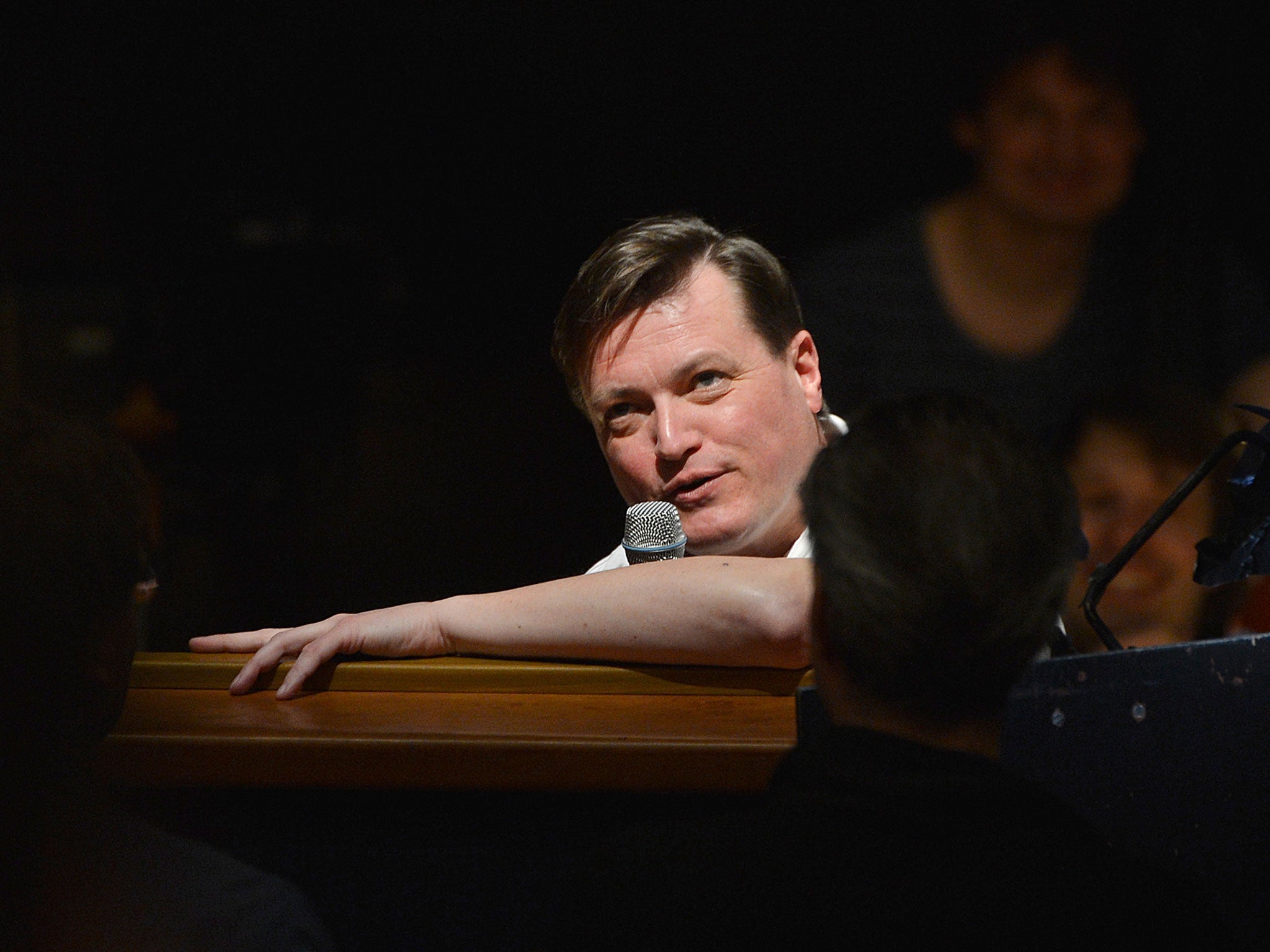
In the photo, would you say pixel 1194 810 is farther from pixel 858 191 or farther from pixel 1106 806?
pixel 858 191

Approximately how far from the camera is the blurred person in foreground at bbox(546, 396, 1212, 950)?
31.7 inches

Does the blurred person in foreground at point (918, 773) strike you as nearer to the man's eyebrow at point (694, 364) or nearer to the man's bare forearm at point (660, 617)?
the man's bare forearm at point (660, 617)

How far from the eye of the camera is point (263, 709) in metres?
1.36

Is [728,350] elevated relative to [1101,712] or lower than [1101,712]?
elevated

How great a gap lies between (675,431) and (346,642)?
0.90m

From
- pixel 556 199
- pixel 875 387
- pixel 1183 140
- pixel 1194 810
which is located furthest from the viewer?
pixel 556 199

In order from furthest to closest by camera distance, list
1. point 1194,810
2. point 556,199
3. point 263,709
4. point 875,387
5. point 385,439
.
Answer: point 385,439
point 556,199
point 875,387
point 263,709
point 1194,810

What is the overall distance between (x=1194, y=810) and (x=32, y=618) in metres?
1.22

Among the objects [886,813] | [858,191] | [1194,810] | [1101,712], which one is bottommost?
[1194,810]

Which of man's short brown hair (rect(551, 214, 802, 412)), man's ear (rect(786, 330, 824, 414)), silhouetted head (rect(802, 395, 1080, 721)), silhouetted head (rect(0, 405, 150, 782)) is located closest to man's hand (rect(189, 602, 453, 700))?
silhouetted head (rect(0, 405, 150, 782))

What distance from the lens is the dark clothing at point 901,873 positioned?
0.80m

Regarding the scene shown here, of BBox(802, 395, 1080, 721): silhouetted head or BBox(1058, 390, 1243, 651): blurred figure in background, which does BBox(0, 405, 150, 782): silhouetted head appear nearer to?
BBox(802, 395, 1080, 721): silhouetted head

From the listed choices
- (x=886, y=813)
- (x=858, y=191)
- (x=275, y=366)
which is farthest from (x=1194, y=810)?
(x=275, y=366)

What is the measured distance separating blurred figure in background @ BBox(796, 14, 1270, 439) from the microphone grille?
828 millimetres
